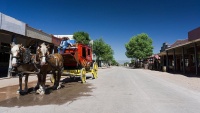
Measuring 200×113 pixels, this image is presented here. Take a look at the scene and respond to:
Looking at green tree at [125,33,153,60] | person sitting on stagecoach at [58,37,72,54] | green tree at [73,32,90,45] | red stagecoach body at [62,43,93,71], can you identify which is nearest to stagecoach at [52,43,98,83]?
red stagecoach body at [62,43,93,71]

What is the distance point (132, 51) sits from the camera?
73.0 meters

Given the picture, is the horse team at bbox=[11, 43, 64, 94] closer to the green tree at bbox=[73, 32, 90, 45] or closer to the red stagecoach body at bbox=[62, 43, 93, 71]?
the red stagecoach body at bbox=[62, 43, 93, 71]

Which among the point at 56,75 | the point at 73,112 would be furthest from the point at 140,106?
the point at 56,75

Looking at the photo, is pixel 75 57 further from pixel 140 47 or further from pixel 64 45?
pixel 140 47

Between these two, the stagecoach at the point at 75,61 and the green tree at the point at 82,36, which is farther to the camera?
the green tree at the point at 82,36

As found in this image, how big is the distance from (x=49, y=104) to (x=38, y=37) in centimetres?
1913

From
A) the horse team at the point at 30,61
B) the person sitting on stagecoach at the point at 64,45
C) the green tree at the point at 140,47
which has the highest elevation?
the green tree at the point at 140,47

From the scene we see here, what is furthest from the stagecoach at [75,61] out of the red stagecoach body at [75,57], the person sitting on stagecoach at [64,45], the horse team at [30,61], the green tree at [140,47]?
the green tree at [140,47]

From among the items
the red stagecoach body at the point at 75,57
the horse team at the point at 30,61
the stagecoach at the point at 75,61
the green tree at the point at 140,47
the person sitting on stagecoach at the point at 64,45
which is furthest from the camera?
the green tree at the point at 140,47

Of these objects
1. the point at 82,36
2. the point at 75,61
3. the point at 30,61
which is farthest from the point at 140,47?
the point at 30,61

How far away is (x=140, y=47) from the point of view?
236ft

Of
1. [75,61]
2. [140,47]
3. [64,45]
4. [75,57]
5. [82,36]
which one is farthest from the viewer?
[140,47]

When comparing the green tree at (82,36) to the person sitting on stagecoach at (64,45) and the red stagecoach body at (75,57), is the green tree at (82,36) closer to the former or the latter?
the red stagecoach body at (75,57)

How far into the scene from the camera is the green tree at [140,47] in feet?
231
